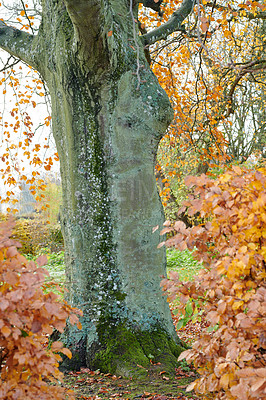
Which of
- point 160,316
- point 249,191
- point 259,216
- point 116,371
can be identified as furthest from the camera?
point 160,316

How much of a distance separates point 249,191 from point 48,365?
1345 millimetres

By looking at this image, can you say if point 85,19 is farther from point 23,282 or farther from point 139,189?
point 23,282

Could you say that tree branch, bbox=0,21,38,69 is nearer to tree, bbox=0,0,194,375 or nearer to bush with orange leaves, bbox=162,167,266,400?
tree, bbox=0,0,194,375

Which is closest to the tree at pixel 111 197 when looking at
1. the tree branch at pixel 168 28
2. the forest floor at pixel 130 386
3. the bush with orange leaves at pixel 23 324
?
the forest floor at pixel 130 386

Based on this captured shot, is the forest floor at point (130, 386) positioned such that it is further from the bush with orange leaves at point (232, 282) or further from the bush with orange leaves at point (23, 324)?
the bush with orange leaves at point (23, 324)

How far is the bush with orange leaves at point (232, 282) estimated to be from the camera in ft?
5.79

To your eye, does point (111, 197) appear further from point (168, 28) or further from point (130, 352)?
point (168, 28)

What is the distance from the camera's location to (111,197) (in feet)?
11.3

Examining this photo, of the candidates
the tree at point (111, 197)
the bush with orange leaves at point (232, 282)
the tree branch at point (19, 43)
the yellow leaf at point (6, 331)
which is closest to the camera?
the yellow leaf at point (6, 331)

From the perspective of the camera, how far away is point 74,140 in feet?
11.6

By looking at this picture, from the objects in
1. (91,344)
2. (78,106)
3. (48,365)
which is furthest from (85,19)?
(91,344)

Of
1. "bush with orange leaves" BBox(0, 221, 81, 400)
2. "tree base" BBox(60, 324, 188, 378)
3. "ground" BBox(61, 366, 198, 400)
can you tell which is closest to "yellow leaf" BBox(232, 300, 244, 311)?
"bush with orange leaves" BBox(0, 221, 81, 400)

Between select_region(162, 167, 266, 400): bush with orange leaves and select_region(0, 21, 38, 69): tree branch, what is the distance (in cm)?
289

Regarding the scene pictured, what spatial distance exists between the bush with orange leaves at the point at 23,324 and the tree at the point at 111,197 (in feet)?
5.31
